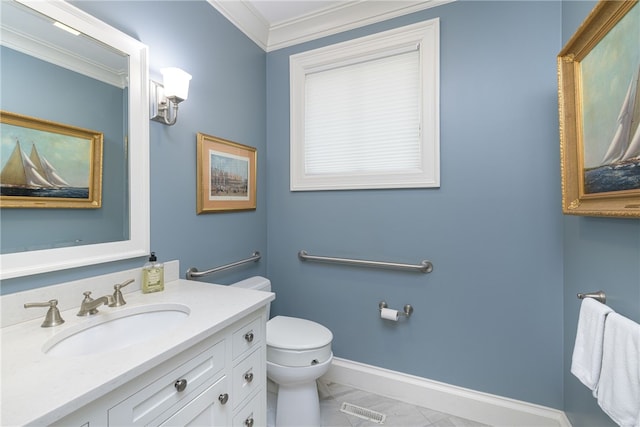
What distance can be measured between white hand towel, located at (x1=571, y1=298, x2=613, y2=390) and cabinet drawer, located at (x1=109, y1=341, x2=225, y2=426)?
1.27 metres

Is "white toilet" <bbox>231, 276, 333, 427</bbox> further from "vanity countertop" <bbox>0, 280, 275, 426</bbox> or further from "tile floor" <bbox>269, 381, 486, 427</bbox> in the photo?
"vanity countertop" <bbox>0, 280, 275, 426</bbox>

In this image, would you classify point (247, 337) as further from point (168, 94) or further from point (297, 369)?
point (168, 94)

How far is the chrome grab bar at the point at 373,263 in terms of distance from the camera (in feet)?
5.57

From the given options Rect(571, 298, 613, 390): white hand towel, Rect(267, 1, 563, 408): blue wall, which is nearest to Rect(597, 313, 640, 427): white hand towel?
Rect(571, 298, 613, 390): white hand towel

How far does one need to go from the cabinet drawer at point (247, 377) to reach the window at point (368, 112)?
1.20 meters

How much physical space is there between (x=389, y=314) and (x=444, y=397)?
588mm

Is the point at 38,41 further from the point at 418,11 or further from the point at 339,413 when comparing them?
the point at 339,413

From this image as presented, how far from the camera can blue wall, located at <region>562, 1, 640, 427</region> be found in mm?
899

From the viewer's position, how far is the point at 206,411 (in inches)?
36.1

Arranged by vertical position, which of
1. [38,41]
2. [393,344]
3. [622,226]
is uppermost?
[38,41]

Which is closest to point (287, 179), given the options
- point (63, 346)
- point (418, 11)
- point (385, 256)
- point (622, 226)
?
point (385, 256)

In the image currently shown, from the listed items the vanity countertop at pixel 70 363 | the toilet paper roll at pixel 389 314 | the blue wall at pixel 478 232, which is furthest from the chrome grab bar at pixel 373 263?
the vanity countertop at pixel 70 363

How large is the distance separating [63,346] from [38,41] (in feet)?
3.44

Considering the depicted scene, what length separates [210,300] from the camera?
113 centimetres
